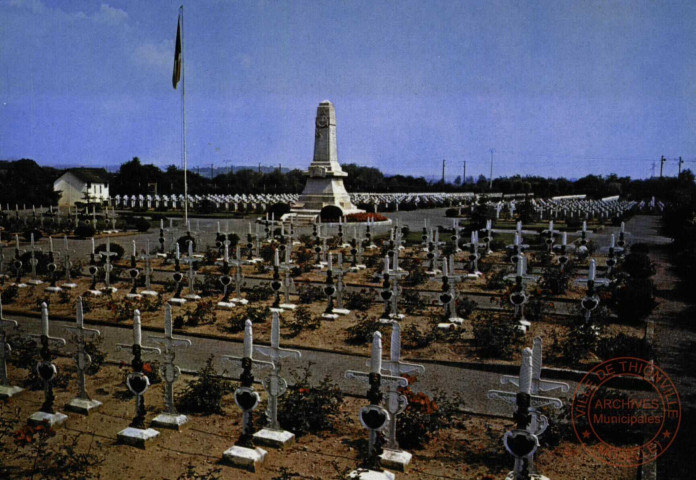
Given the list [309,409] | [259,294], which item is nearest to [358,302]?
[259,294]

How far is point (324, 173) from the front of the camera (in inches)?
1465

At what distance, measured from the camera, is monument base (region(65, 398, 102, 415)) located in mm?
7227

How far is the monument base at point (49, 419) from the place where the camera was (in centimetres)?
670

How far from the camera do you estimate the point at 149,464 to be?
19.7ft

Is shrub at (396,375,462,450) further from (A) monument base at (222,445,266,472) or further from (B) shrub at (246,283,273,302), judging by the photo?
(B) shrub at (246,283,273,302)

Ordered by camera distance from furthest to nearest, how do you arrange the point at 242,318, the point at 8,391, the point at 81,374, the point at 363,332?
the point at 242,318 → the point at 363,332 → the point at 8,391 → the point at 81,374

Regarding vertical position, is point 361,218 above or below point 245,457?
above

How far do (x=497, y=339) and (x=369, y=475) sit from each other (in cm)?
510

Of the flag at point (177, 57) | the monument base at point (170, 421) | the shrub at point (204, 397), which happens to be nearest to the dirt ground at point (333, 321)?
the shrub at point (204, 397)

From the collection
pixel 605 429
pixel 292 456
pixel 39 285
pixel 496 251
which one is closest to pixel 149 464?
pixel 292 456

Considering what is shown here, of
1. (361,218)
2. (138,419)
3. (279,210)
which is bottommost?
(138,419)

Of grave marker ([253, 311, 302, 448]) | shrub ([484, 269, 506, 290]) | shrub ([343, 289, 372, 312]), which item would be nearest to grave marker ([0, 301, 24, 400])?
grave marker ([253, 311, 302, 448])

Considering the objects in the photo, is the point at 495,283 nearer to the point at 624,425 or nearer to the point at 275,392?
the point at 624,425

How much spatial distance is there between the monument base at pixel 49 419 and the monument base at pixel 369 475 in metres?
3.67
